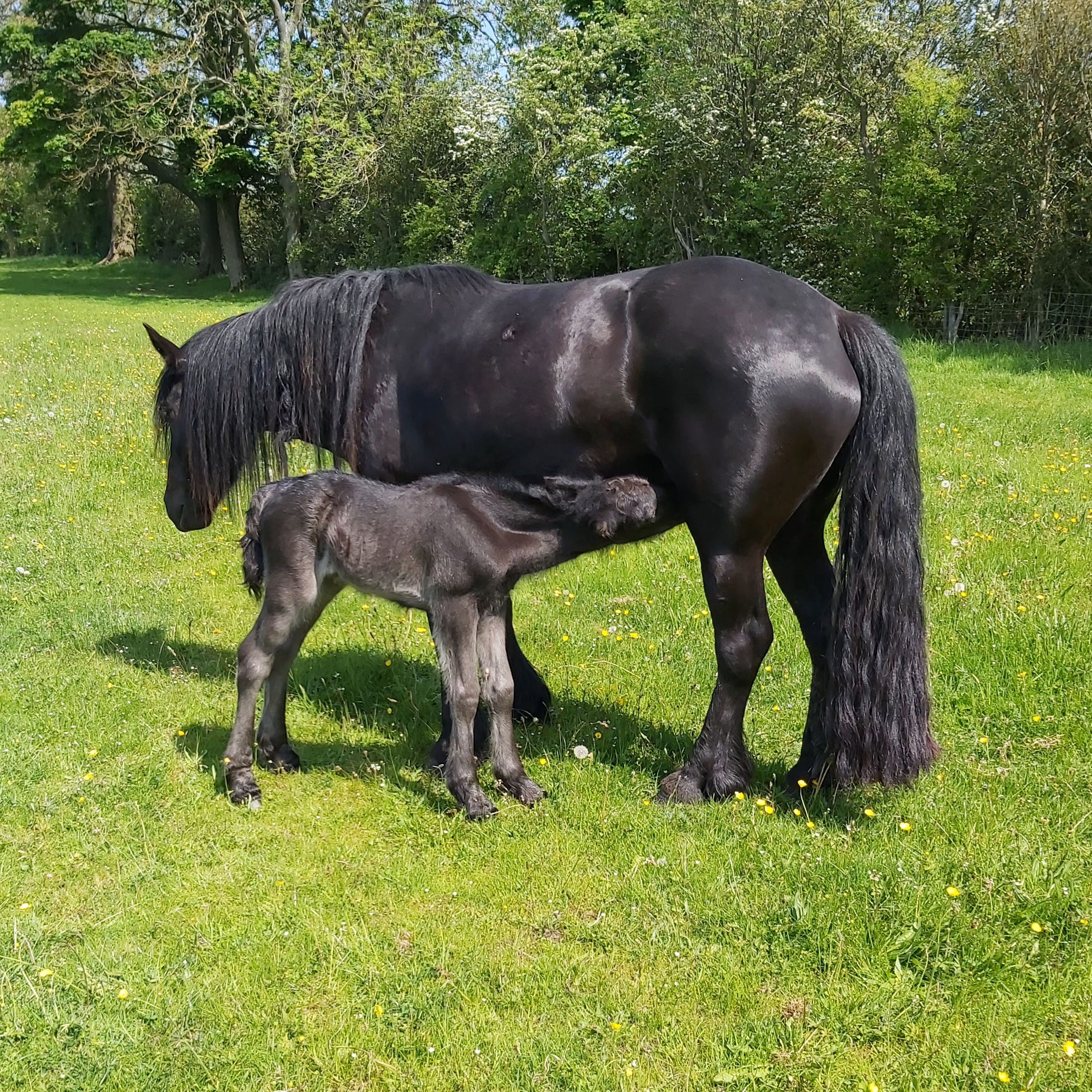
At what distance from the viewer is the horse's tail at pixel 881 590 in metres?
3.91

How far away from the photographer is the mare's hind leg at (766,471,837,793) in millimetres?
4266

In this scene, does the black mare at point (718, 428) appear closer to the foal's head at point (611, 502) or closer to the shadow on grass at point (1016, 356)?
the foal's head at point (611, 502)

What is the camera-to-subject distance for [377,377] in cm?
461

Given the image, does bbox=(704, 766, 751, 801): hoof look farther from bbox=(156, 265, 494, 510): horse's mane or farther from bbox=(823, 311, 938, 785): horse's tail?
bbox=(156, 265, 494, 510): horse's mane

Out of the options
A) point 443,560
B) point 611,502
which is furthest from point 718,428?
point 443,560

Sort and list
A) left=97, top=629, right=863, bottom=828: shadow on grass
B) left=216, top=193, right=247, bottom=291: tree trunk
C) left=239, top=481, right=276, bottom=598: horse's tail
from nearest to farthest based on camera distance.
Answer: left=239, top=481, right=276, bottom=598: horse's tail < left=97, top=629, right=863, bottom=828: shadow on grass < left=216, top=193, right=247, bottom=291: tree trunk

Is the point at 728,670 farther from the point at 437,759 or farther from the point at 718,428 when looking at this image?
the point at 437,759

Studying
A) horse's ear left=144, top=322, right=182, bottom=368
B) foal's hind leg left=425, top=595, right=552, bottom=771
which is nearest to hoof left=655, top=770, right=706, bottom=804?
foal's hind leg left=425, top=595, right=552, bottom=771

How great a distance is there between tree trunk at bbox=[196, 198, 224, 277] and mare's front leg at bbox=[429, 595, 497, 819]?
1464 inches

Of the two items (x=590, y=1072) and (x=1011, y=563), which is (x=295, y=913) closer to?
(x=590, y=1072)

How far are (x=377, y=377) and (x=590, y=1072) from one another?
3.17 metres

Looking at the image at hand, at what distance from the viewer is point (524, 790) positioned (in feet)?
14.1

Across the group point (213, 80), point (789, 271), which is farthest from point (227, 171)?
point (789, 271)

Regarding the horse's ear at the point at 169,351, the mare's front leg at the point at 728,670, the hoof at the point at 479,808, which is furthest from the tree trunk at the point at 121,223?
the mare's front leg at the point at 728,670
